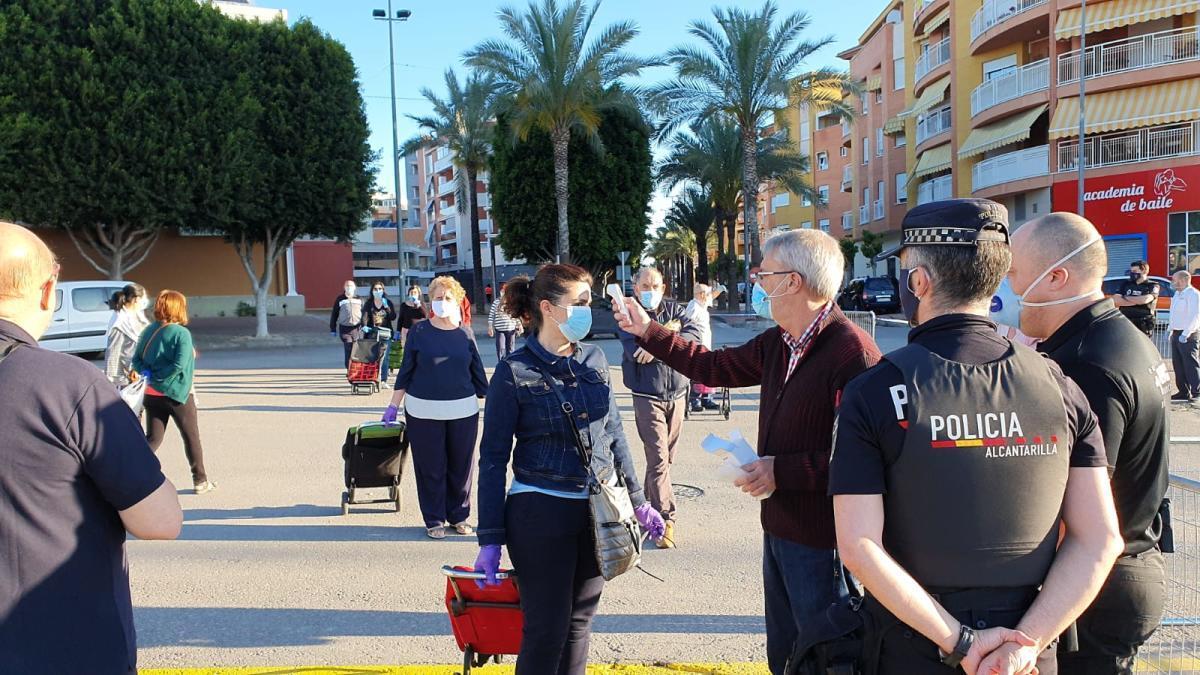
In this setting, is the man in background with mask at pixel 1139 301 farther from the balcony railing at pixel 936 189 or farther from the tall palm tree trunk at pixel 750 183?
the balcony railing at pixel 936 189

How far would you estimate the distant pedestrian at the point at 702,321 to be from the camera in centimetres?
802

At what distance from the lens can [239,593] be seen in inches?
189

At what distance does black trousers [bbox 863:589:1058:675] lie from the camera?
1920 millimetres

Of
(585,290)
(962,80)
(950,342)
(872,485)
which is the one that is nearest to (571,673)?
(585,290)

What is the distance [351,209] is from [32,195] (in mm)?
→ 8663

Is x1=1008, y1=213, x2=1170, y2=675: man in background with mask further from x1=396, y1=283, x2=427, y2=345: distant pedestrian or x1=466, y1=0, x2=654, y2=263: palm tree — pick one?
x1=466, y1=0, x2=654, y2=263: palm tree

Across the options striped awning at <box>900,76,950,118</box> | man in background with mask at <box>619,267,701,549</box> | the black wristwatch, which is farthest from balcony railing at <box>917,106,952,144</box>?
the black wristwatch

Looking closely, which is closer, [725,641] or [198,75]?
[725,641]

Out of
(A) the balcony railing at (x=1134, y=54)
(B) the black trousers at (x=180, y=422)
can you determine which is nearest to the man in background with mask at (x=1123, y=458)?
(B) the black trousers at (x=180, y=422)

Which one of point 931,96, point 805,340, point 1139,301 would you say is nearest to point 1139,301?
point 1139,301

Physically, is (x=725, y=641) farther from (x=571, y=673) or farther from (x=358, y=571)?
(x=358, y=571)

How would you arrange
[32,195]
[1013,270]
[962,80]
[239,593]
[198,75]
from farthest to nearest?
[962,80]
[198,75]
[32,195]
[239,593]
[1013,270]

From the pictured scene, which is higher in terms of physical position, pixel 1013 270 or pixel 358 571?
pixel 1013 270

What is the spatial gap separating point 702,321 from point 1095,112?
26.6 meters
